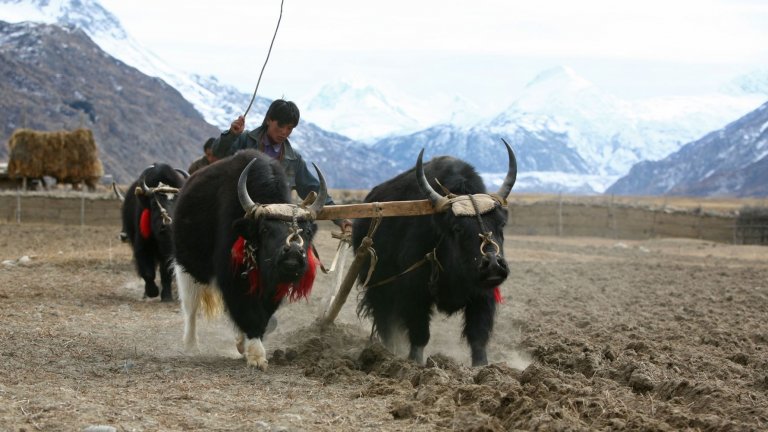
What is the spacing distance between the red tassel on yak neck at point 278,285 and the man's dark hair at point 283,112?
1525mm

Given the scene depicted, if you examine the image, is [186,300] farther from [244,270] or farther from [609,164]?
[609,164]

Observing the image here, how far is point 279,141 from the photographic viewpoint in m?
7.89

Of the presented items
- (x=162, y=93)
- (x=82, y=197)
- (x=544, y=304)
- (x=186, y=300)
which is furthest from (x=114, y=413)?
(x=162, y=93)

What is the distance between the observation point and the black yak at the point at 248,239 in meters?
6.34

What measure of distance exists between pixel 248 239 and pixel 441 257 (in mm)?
1358

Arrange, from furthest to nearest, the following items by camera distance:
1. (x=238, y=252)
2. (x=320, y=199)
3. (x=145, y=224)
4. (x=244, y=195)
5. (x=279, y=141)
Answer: (x=145, y=224)
(x=279, y=141)
(x=320, y=199)
(x=238, y=252)
(x=244, y=195)

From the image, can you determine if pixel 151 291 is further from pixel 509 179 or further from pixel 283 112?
pixel 509 179

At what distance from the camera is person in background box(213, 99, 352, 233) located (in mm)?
7762

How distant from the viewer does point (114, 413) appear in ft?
15.5

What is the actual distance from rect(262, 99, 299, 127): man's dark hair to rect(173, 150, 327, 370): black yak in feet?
2.39

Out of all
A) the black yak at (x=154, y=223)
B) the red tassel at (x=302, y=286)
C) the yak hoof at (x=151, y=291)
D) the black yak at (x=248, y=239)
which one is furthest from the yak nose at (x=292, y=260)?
the yak hoof at (x=151, y=291)

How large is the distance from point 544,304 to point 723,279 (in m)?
4.33

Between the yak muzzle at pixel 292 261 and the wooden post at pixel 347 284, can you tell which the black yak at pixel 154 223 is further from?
the yak muzzle at pixel 292 261

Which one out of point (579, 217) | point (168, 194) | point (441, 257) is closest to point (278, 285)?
point (441, 257)
